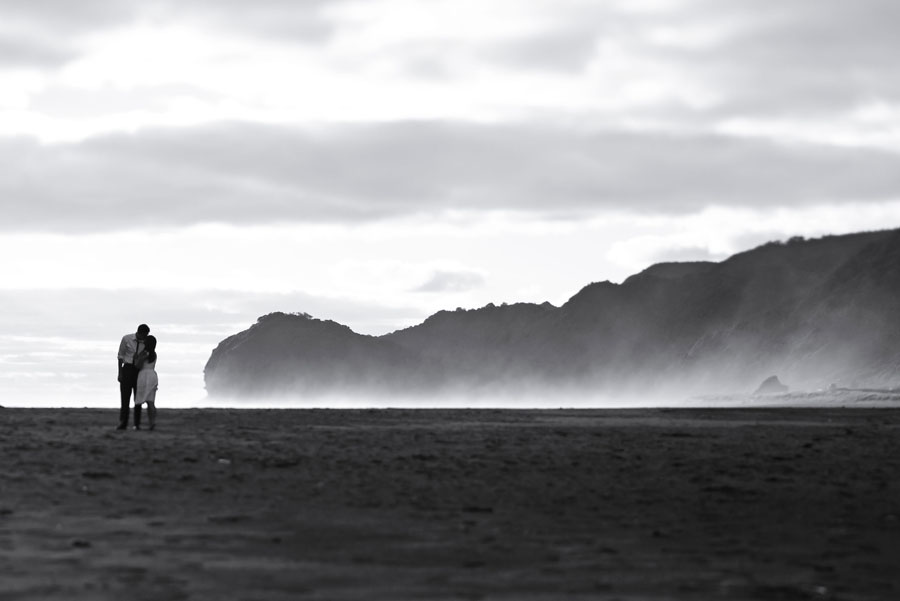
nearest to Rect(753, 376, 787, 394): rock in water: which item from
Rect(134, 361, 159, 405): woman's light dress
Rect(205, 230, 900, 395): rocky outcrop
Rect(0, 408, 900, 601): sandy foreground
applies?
Rect(205, 230, 900, 395): rocky outcrop

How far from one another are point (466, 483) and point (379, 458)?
186 inches

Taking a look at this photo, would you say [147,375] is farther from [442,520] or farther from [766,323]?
[766,323]

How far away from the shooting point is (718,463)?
23016 millimetres

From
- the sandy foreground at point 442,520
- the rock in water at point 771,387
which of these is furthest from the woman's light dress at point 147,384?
the rock in water at point 771,387

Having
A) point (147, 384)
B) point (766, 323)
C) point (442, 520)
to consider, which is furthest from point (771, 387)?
point (442, 520)

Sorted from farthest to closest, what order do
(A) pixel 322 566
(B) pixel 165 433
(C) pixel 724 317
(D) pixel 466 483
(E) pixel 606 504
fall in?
(C) pixel 724 317 → (B) pixel 165 433 → (D) pixel 466 483 → (E) pixel 606 504 → (A) pixel 322 566

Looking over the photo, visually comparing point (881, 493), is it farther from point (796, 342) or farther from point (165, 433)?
point (796, 342)

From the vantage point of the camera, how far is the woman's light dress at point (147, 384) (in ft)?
100

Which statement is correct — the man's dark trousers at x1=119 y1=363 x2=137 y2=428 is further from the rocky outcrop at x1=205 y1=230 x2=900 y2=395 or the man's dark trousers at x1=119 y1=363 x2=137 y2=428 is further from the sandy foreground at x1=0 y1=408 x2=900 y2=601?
the rocky outcrop at x1=205 y1=230 x2=900 y2=395

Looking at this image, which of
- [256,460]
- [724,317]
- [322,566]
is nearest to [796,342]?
[724,317]

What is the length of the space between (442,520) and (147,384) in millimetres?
17352

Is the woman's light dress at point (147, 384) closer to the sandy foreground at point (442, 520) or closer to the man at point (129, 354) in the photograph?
the man at point (129, 354)

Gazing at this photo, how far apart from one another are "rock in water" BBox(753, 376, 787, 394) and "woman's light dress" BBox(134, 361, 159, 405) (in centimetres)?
11244

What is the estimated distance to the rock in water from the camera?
5384 inches
